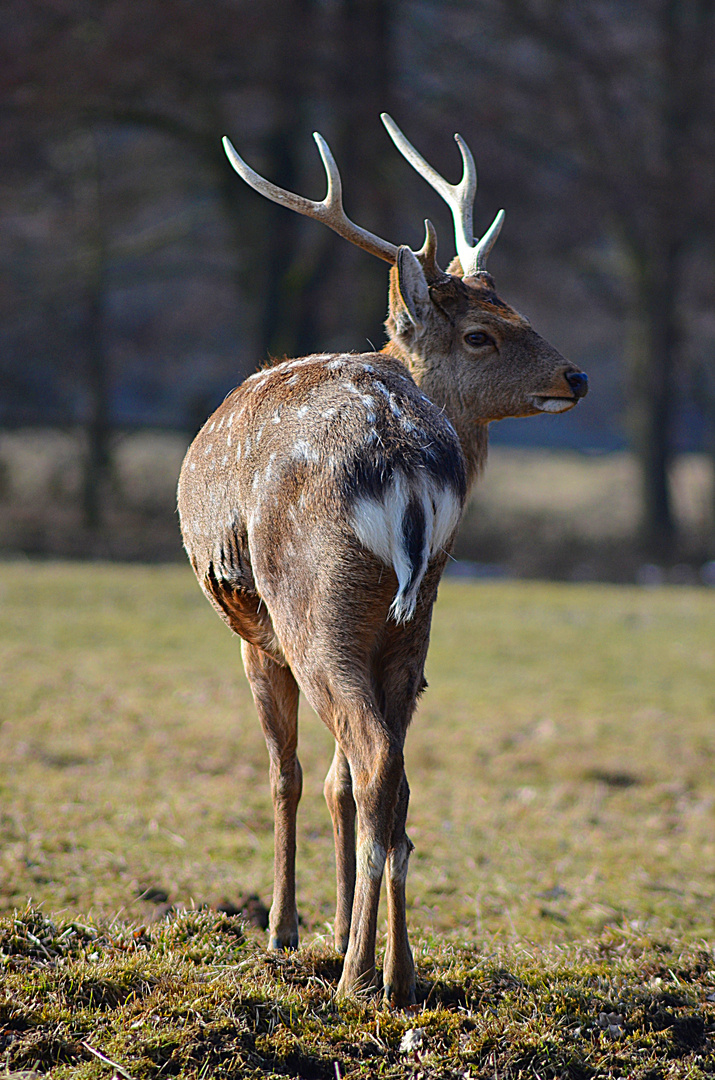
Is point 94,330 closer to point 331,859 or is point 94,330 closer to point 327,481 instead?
point 331,859

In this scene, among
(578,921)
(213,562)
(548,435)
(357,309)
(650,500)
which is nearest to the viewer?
(213,562)

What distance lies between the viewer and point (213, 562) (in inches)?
140

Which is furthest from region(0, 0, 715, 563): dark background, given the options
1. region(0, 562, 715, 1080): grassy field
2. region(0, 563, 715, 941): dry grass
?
region(0, 562, 715, 1080): grassy field

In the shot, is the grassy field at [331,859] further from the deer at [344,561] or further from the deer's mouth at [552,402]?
the deer's mouth at [552,402]

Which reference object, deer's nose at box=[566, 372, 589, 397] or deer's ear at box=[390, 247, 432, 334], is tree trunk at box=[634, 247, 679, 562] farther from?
deer's ear at box=[390, 247, 432, 334]

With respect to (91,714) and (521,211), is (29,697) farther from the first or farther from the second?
(521,211)

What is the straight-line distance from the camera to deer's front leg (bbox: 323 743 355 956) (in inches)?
138

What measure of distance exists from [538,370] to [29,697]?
16.1 ft

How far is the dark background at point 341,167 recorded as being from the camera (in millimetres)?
13867

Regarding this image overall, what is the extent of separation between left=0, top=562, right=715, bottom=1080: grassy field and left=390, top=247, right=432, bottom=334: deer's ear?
222 cm

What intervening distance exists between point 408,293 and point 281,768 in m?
1.78

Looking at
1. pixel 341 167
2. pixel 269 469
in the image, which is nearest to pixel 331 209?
pixel 269 469

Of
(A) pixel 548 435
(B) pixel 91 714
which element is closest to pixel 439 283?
(B) pixel 91 714

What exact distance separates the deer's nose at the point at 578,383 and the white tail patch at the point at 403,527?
123 centimetres
